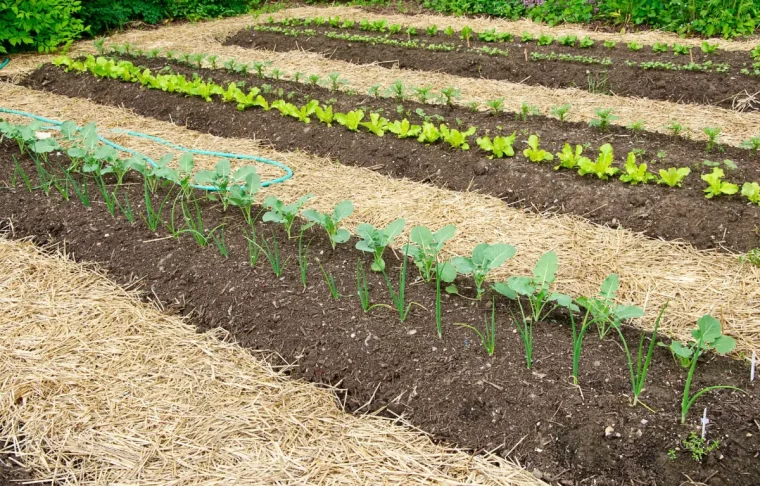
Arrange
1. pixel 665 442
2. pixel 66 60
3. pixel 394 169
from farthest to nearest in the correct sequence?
pixel 66 60
pixel 394 169
pixel 665 442

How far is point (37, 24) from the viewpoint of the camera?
7.82 meters

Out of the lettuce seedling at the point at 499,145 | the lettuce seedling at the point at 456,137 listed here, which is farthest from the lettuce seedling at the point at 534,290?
the lettuce seedling at the point at 456,137

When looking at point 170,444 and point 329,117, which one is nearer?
point 170,444

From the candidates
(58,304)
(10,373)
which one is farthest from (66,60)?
(10,373)

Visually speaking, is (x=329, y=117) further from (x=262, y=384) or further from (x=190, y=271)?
(x=262, y=384)

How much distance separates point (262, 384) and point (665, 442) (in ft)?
4.74

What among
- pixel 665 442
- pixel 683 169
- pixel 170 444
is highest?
pixel 683 169

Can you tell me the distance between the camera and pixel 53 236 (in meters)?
3.61

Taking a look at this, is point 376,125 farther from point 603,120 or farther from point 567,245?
point 567,245

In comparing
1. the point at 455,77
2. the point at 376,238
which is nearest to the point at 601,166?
the point at 376,238

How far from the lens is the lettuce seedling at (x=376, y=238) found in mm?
→ 2900

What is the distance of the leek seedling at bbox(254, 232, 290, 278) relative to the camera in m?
2.99

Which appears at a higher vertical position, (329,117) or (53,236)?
(329,117)

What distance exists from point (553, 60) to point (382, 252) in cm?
448
